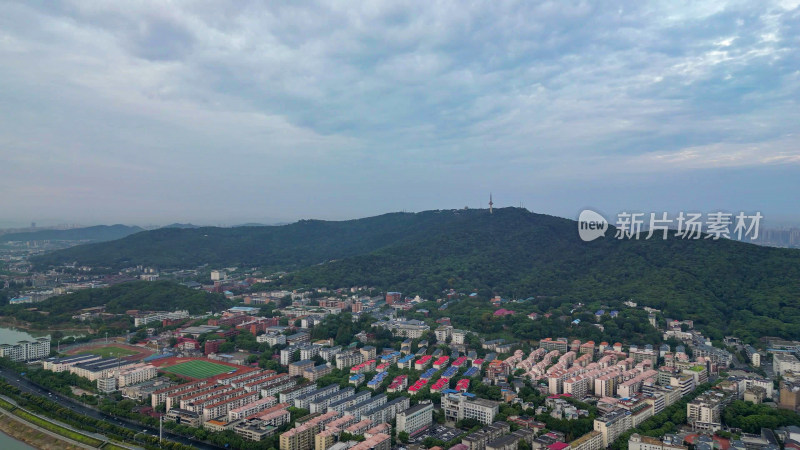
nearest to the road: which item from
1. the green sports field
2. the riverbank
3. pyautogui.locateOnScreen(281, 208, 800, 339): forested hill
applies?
the riverbank

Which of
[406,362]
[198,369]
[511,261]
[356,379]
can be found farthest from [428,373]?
[511,261]

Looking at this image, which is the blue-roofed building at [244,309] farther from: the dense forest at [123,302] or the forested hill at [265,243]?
the forested hill at [265,243]

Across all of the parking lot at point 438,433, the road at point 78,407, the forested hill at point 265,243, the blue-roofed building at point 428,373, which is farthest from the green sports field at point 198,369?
the forested hill at point 265,243

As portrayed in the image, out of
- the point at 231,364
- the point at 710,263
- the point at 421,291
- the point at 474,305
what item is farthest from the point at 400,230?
the point at 231,364

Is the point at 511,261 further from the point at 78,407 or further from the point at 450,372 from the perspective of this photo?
the point at 78,407

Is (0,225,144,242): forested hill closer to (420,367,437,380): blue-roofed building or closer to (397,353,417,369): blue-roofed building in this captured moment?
(397,353,417,369): blue-roofed building
